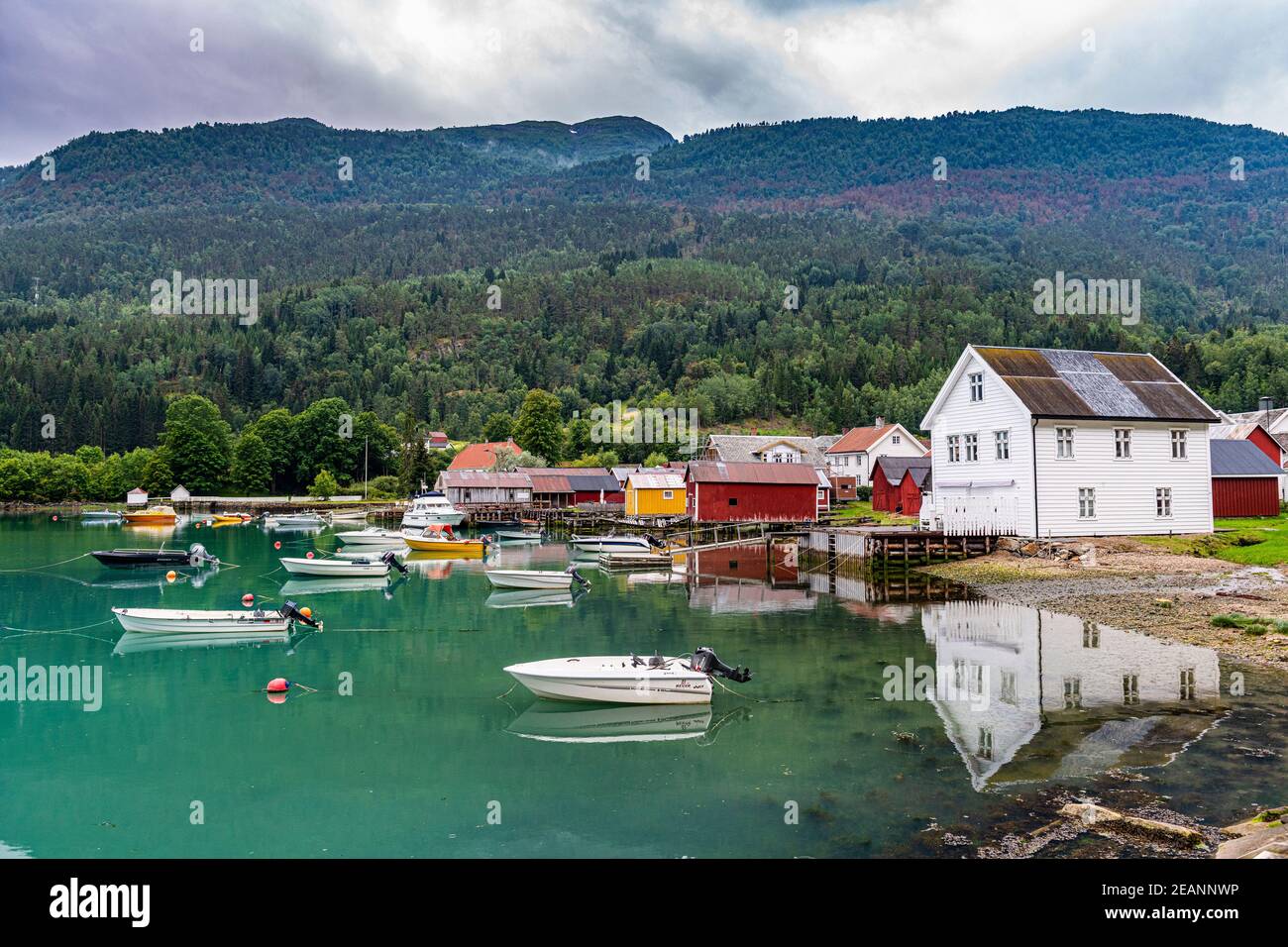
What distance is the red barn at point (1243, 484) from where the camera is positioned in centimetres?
4853

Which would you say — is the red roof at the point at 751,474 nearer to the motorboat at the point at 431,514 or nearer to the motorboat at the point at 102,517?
the motorboat at the point at 431,514

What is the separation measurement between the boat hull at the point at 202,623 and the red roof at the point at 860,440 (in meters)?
75.6

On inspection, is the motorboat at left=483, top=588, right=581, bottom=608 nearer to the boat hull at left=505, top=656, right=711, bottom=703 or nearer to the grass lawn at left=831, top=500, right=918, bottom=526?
the boat hull at left=505, top=656, right=711, bottom=703

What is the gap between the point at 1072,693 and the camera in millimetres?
18969

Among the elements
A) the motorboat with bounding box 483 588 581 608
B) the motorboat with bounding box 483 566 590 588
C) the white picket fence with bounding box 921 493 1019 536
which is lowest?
the motorboat with bounding box 483 588 581 608

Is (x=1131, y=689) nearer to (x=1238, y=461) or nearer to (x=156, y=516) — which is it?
(x=1238, y=461)

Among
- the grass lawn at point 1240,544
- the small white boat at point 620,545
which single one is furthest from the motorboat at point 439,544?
the grass lawn at point 1240,544

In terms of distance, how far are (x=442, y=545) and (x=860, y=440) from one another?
53.9m

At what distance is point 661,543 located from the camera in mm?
60844

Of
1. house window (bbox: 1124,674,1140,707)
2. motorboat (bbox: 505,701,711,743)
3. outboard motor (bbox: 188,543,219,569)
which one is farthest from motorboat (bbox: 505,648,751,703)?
outboard motor (bbox: 188,543,219,569)

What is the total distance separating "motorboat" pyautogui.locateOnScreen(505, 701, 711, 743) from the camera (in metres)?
17.6

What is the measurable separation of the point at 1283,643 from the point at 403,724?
70.8 feet

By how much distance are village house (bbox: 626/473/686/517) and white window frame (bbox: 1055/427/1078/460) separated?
41049 mm

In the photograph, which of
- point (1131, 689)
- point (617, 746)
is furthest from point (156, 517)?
point (1131, 689)
